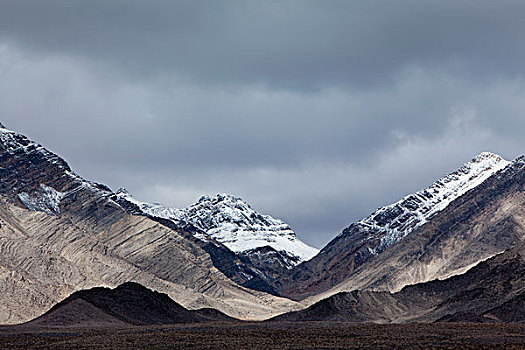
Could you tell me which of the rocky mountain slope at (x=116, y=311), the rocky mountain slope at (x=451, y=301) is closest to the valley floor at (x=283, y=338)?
the rocky mountain slope at (x=116, y=311)

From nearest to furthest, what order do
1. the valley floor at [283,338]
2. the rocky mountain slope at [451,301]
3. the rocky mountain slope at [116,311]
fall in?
the valley floor at [283,338] < the rocky mountain slope at [116,311] < the rocky mountain slope at [451,301]

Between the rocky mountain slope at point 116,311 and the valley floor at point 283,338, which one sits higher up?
the rocky mountain slope at point 116,311

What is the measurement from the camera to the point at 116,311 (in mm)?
139250

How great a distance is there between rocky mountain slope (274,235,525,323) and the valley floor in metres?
28.2

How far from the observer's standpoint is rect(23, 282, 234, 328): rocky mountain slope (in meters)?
122

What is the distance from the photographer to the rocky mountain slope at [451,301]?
419ft

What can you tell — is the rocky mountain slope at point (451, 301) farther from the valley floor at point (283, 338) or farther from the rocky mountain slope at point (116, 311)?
the valley floor at point (283, 338)

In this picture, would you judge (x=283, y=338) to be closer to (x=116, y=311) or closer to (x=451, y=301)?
(x=116, y=311)

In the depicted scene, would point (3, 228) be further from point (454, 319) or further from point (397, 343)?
point (397, 343)

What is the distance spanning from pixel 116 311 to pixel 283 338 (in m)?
55.1

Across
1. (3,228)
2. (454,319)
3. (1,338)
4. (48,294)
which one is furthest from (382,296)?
(1,338)

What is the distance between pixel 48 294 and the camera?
15650cm

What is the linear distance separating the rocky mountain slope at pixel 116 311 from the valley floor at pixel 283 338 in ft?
46.5

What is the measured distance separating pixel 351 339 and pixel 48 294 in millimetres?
83149
